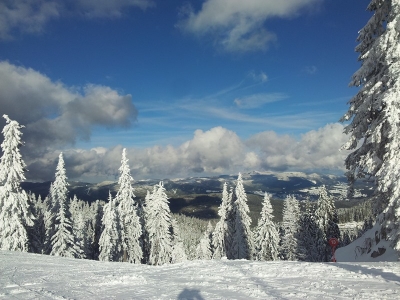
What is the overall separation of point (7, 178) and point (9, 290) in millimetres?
23078

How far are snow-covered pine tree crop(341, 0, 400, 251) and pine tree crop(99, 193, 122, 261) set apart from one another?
32301 millimetres

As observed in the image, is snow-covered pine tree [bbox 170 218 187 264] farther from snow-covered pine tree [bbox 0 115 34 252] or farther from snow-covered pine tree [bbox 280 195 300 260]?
snow-covered pine tree [bbox 0 115 34 252]

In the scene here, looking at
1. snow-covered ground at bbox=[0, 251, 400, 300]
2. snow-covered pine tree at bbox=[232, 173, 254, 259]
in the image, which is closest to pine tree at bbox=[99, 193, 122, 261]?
snow-covered pine tree at bbox=[232, 173, 254, 259]

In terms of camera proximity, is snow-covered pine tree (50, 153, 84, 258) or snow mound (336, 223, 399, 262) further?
snow-covered pine tree (50, 153, 84, 258)

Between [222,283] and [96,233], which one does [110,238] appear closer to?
[96,233]

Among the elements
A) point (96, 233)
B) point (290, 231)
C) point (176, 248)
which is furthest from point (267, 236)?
point (96, 233)

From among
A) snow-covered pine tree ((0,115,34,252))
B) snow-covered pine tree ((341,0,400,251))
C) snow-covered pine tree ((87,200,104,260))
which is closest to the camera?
snow-covered pine tree ((341,0,400,251))

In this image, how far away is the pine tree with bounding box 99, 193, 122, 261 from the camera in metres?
39.8

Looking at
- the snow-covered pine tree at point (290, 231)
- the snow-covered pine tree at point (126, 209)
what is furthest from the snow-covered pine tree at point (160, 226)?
the snow-covered pine tree at point (290, 231)

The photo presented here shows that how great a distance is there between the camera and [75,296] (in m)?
8.84

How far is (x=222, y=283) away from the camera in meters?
10.5

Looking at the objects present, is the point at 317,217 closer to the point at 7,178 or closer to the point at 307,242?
the point at 307,242

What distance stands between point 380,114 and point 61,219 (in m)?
34.4

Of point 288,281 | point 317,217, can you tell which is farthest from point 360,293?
point 317,217
